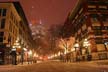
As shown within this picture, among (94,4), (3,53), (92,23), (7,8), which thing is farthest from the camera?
(94,4)

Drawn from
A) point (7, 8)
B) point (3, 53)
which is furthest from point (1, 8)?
point (3, 53)

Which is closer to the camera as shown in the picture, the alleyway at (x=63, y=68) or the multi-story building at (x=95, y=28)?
the alleyway at (x=63, y=68)

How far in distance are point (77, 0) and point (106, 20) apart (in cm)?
1319

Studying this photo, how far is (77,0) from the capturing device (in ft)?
211

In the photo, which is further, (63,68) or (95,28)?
(95,28)

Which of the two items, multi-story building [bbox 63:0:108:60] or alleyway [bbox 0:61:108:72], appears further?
multi-story building [bbox 63:0:108:60]

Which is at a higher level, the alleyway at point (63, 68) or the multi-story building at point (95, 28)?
the multi-story building at point (95, 28)

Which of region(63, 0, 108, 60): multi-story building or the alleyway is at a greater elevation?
region(63, 0, 108, 60): multi-story building

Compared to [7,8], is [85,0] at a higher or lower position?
higher

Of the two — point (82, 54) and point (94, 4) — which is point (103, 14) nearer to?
point (94, 4)

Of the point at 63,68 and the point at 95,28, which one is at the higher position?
the point at 95,28

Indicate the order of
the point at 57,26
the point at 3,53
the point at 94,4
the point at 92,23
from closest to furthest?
the point at 3,53, the point at 92,23, the point at 94,4, the point at 57,26

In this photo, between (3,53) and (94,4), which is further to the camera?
(94,4)

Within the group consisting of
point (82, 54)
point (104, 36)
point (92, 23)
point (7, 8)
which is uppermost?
point (7, 8)
